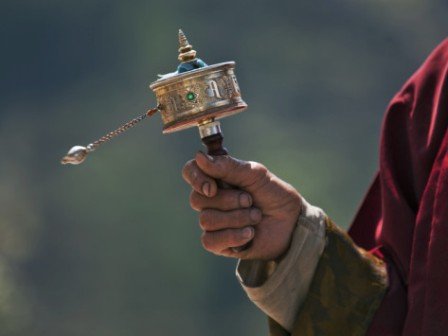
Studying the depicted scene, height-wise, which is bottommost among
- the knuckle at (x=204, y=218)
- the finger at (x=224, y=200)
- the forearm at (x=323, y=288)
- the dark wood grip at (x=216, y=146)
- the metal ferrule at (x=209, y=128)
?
the forearm at (x=323, y=288)

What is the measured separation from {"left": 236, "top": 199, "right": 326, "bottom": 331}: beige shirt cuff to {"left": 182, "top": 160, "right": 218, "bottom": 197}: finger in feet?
0.87

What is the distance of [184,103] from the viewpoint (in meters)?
1.60

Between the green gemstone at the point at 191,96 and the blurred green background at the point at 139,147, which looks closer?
the green gemstone at the point at 191,96

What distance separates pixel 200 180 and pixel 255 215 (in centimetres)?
13

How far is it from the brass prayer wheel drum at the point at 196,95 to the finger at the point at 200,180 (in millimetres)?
69

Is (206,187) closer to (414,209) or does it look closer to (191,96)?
(191,96)

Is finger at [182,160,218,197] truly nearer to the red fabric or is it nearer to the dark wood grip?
the dark wood grip

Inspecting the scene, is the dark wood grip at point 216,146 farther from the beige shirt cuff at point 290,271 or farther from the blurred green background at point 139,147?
the blurred green background at point 139,147

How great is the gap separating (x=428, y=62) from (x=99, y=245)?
3188 mm

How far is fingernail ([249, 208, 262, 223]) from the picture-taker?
1.71m

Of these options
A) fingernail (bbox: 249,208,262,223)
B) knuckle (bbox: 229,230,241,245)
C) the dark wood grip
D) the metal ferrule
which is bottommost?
knuckle (bbox: 229,230,241,245)

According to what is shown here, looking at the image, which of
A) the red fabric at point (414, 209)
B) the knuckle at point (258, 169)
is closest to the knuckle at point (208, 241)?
the knuckle at point (258, 169)

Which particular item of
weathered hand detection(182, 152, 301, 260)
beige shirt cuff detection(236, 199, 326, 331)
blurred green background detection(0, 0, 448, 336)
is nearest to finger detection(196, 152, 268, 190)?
weathered hand detection(182, 152, 301, 260)

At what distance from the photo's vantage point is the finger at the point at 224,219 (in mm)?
1676
